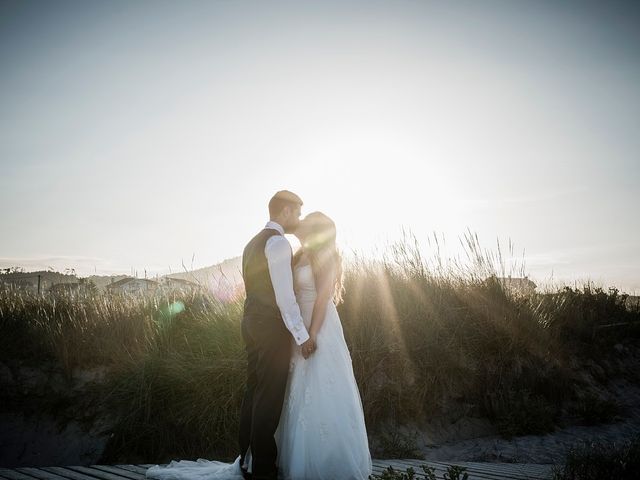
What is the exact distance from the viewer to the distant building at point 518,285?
310 inches

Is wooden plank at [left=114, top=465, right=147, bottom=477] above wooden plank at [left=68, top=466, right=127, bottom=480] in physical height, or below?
below

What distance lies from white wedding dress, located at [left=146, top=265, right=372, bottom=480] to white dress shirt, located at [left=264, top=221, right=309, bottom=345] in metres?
0.27

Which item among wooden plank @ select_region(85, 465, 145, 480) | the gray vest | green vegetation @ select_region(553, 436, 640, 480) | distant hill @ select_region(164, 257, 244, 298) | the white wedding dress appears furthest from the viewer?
distant hill @ select_region(164, 257, 244, 298)

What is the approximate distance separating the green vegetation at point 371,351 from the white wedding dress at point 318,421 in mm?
2447

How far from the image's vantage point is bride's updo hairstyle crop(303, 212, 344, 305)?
3.64 m

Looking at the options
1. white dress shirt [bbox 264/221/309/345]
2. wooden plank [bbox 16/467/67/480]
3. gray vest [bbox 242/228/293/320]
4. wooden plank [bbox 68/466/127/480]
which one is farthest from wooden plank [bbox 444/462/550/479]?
wooden plank [bbox 16/467/67/480]

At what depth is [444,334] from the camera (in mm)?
6855

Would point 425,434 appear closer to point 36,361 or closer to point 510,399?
→ point 510,399

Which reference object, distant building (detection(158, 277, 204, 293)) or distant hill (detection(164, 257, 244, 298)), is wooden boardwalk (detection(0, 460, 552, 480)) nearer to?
distant hill (detection(164, 257, 244, 298))

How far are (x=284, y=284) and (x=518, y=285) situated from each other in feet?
21.0

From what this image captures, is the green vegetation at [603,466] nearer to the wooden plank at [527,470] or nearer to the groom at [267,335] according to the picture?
the wooden plank at [527,470]

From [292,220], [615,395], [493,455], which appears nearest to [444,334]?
[493,455]

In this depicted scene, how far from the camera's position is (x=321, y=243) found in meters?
3.70

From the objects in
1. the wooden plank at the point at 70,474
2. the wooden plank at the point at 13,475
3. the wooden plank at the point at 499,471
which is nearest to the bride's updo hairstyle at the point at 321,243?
the wooden plank at the point at 499,471
